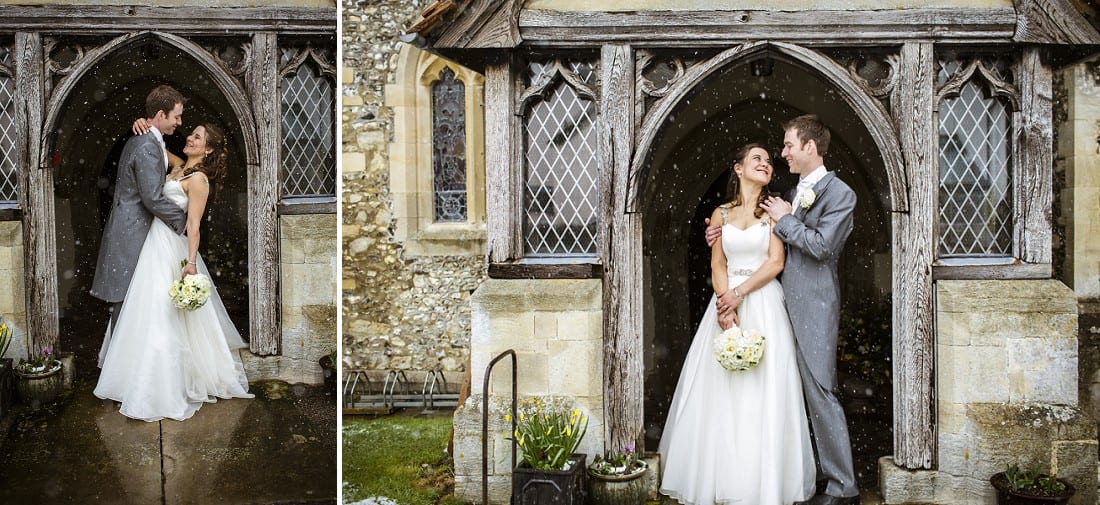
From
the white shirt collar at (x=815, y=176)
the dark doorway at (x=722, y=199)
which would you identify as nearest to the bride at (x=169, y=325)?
the dark doorway at (x=722, y=199)

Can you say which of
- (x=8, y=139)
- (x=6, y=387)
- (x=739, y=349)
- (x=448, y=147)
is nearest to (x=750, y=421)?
(x=739, y=349)

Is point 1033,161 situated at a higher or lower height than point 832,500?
higher

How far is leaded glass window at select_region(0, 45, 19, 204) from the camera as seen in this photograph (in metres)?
4.30

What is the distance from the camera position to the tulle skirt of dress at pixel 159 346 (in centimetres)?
437

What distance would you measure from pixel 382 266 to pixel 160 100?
345 centimetres

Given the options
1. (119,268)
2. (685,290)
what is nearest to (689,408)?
(685,290)

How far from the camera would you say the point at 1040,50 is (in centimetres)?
459

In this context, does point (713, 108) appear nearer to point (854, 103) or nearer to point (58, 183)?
point (854, 103)

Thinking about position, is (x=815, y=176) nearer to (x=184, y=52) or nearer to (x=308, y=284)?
(x=308, y=284)

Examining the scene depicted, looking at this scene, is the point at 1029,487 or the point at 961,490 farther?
the point at 961,490

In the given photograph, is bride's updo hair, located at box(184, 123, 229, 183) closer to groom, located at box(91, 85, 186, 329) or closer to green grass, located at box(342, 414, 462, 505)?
groom, located at box(91, 85, 186, 329)

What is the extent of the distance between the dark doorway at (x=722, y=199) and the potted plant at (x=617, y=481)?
0.55 metres

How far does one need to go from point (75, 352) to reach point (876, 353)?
4319mm

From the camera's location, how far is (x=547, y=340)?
476cm
